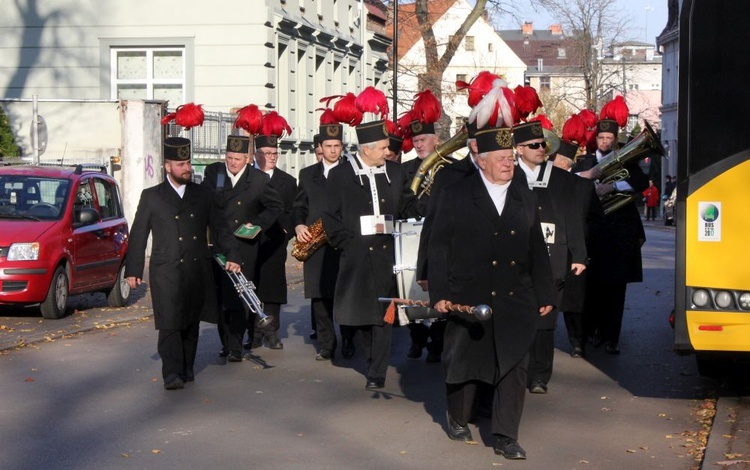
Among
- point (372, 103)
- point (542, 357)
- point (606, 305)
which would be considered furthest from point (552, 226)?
point (606, 305)

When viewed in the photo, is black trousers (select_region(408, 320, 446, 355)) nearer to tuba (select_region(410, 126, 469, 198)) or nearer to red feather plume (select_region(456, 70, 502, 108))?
tuba (select_region(410, 126, 469, 198))

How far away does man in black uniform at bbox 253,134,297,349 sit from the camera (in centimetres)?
1325

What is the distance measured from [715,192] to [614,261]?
152 inches

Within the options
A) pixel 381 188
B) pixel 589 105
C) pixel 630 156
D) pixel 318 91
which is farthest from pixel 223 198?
pixel 589 105

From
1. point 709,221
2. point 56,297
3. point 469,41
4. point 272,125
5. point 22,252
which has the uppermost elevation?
point 469,41

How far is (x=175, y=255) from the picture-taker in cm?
1089

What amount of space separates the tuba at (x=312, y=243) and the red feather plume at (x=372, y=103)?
3.38ft

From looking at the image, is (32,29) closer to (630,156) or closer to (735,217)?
(630,156)

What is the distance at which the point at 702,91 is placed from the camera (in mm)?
9141

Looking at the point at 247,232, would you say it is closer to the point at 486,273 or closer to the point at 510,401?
the point at 486,273

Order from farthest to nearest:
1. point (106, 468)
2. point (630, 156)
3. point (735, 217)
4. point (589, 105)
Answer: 1. point (589, 105)
2. point (630, 156)
3. point (735, 217)
4. point (106, 468)

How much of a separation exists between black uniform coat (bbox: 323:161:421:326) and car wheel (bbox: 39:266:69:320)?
5.51m

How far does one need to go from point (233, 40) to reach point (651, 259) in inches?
484

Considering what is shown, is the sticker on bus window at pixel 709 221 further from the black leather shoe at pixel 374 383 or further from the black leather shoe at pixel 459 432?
the black leather shoe at pixel 374 383
